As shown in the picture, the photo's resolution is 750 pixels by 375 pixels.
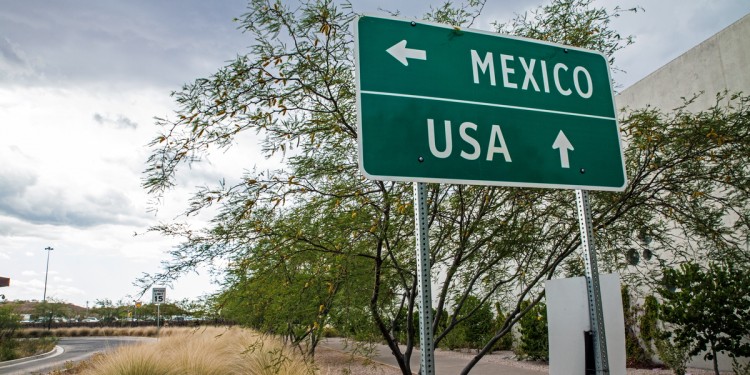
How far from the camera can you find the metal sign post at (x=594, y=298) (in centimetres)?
270

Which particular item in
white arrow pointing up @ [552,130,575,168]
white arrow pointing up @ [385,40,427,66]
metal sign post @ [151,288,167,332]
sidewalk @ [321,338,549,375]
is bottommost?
sidewalk @ [321,338,549,375]

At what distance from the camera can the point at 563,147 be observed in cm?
283

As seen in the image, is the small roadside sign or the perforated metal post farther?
the small roadside sign

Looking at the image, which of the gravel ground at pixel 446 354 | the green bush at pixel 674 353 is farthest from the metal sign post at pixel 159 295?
the green bush at pixel 674 353

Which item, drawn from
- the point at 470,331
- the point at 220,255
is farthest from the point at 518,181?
the point at 470,331

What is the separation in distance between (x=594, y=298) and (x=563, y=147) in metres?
0.78

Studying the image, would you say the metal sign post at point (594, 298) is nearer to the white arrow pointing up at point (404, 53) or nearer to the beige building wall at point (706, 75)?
the white arrow pointing up at point (404, 53)

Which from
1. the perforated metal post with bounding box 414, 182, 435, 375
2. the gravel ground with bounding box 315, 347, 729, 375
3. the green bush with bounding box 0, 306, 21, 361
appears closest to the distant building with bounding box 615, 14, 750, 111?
the gravel ground with bounding box 315, 347, 729, 375

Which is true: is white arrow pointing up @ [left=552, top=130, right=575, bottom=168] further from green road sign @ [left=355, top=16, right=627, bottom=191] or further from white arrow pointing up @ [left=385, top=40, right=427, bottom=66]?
white arrow pointing up @ [left=385, top=40, right=427, bottom=66]

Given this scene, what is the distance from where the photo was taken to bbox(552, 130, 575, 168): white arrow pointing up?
280 cm

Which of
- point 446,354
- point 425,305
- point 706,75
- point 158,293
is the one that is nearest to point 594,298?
point 425,305

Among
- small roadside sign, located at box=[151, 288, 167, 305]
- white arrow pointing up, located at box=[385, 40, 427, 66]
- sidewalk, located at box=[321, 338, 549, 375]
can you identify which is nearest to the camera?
white arrow pointing up, located at box=[385, 40, 427, 66]

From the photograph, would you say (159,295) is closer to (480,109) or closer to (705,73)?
(480,109)

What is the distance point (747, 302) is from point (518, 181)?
930cm
